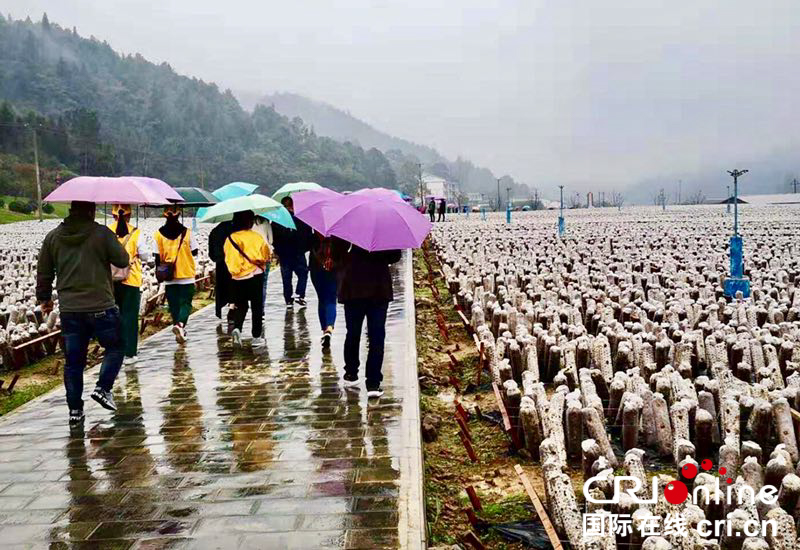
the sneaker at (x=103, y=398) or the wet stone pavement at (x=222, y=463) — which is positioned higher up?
the sneaker at (x=103, y=398)

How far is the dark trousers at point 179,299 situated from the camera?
8.72 metres

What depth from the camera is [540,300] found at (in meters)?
10.4

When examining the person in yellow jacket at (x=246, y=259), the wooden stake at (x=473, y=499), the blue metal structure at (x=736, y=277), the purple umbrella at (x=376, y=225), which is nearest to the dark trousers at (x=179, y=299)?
the person in yellow jacket at (x=246, y=259)

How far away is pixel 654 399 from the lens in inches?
214

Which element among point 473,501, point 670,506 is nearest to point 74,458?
point 473,501

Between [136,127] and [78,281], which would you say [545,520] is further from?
[136,127]

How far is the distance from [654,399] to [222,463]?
305 centimetres

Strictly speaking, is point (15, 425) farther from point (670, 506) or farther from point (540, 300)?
point (540, 300)

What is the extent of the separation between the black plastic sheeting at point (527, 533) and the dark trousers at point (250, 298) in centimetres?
485

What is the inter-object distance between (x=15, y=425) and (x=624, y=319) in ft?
22.0

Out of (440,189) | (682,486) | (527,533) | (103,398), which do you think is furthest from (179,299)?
(440,189)

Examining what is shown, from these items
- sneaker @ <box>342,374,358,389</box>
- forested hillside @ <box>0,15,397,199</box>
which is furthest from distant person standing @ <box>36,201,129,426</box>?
forested hillside @ <box>0,15,397,199</box>

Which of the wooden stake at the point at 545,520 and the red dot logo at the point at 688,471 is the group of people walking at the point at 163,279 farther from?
the red dot logo at the point at 688,471

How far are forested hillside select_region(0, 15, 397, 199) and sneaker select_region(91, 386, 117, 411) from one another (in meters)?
67.5
